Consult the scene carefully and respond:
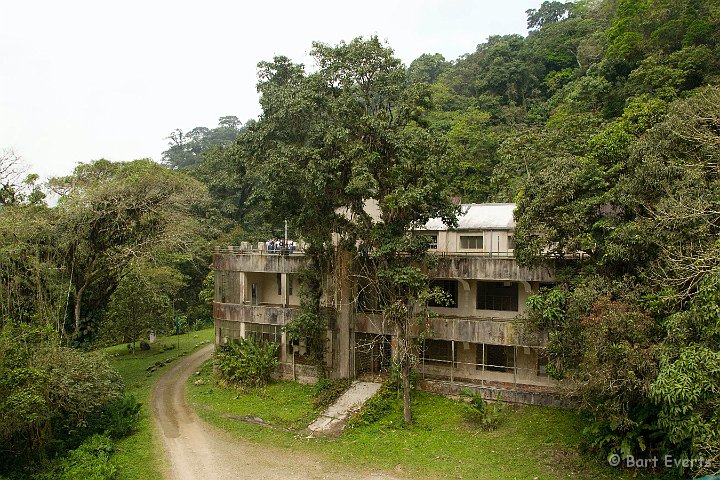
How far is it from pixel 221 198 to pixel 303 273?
94.0ft

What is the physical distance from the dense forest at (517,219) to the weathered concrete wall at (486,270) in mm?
1857

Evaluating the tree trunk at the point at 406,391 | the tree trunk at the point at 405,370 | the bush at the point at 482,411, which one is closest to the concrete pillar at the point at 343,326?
the tree trunk at the point at 405,370

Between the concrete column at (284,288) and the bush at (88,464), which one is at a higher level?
the concrete column at (284,288)

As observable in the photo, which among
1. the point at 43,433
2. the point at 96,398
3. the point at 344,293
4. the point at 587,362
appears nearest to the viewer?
the point at 587,362

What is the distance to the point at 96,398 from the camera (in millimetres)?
19062

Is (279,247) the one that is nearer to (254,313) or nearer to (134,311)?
(254,313)

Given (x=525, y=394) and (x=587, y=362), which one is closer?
(x=587, y=362)

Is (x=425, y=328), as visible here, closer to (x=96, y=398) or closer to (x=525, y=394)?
(x=525, y=394)

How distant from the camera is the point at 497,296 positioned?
960 inches

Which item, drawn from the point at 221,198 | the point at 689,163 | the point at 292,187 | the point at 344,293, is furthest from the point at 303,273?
the point at 221,198

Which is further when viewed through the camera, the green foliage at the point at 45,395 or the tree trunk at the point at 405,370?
the tree trunk at the point at 405,370

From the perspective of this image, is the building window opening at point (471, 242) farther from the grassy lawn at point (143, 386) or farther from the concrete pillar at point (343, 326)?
the grassy lawn at point (143, 386)

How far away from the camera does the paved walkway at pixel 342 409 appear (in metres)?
20.6

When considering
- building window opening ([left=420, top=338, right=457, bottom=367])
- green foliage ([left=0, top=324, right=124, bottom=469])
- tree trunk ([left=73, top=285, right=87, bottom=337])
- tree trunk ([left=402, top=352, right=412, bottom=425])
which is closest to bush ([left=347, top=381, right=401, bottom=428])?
tree trunk ([left=402, top=352, right=412, bottom=425])
